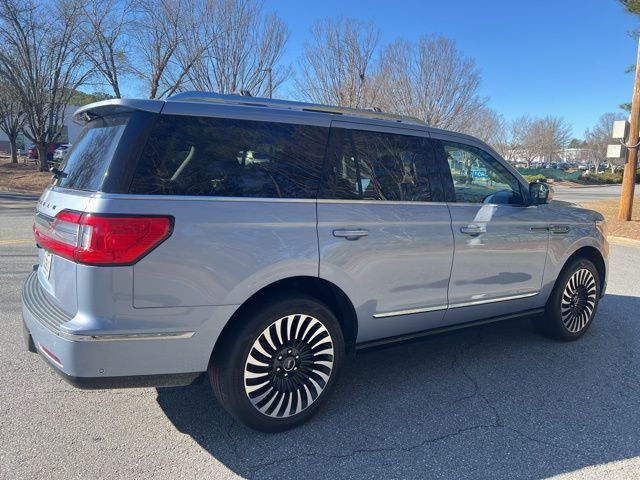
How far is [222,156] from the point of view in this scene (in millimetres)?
2789

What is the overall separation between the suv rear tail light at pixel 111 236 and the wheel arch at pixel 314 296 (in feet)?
2.13

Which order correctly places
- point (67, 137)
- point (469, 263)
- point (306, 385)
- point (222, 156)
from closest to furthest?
point (222, 156) → point (306, 385) → point (469, 263) → point (67, 137)

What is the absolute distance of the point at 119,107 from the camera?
8.96ft

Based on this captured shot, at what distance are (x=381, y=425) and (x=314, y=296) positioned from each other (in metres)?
0.93

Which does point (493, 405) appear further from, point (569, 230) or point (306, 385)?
point (569, 230)

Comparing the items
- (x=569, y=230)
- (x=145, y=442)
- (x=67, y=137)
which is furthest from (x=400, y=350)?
(x=67, y=137)

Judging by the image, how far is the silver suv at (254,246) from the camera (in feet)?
8.09

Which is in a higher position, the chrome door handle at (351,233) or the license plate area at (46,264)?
the chrome door handle at (351,233)

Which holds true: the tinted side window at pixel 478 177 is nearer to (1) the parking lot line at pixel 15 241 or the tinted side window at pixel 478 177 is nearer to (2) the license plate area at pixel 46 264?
(2) the license plate area at pixel 46 264

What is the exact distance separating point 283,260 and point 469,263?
1.63 m

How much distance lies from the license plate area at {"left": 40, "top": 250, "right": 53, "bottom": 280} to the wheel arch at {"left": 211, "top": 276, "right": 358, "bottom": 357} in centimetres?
106

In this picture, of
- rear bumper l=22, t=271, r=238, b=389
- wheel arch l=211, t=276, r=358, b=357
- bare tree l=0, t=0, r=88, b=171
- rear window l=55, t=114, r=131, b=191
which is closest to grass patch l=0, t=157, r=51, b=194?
bare tree l=0, t=0, r=88, b=171

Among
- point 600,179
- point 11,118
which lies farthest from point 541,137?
point 11,118

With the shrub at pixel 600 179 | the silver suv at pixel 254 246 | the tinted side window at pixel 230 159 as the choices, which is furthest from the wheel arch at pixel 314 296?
the shrub at pixel 600 179
